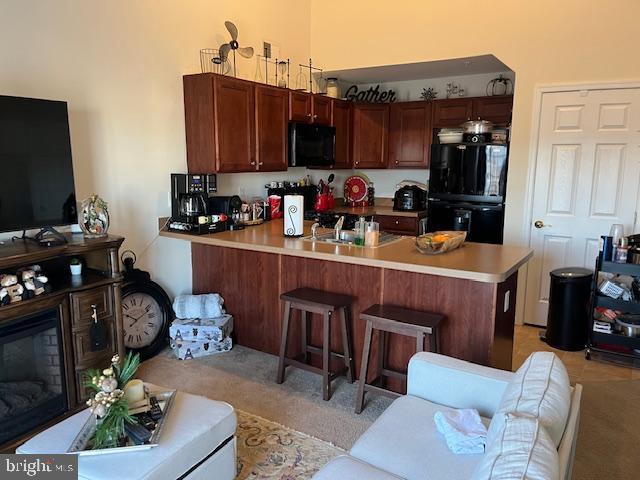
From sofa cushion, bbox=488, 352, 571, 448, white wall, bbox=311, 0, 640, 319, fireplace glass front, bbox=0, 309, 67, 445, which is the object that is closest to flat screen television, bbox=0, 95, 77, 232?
fireplace glass front, bbox=0, 309, 67, 445

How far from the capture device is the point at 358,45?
5.00 m

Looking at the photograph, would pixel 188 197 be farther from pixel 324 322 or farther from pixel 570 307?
pixel 570 307

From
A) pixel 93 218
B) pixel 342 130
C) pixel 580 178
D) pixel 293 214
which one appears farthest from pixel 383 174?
pixel 93 218

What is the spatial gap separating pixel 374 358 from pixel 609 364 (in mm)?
1994

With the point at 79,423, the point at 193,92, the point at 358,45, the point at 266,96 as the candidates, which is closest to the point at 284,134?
the point at 266,96

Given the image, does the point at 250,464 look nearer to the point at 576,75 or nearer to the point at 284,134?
the point at 284,134

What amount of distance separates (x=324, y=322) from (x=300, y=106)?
260 cm

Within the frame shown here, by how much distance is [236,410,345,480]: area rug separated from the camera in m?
2.32

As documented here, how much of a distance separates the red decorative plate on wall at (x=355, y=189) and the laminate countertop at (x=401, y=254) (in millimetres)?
2415

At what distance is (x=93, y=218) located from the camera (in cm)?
300

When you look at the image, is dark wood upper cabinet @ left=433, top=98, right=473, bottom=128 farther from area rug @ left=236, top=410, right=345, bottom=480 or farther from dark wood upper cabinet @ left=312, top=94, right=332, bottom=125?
area rug @ left=236, top=410, right=345, bottom=480

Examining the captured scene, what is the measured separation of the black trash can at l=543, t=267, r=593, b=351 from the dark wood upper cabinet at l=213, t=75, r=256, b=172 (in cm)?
283

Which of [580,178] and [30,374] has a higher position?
[580,178]

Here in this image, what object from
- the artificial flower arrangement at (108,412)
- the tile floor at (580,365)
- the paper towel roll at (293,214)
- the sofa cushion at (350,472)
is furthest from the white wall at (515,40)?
the artificial flower arrangement at (108,412)
